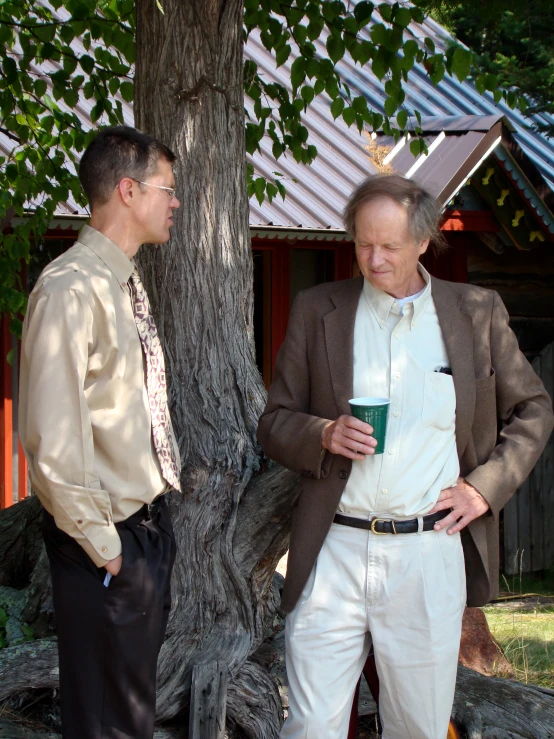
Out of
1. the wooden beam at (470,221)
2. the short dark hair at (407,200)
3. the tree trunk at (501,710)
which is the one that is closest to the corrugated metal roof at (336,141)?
the wooden beam at (470,221)

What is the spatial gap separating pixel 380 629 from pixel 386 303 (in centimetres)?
100

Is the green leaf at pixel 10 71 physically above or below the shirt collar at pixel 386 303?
above

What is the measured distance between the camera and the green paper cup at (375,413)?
8.61 feet

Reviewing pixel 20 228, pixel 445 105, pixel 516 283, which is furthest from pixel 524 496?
pixel 20 228

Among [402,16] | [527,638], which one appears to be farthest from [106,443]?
[527,638]

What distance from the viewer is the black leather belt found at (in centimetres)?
280

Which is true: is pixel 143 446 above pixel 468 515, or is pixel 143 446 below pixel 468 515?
above

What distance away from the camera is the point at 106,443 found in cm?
254

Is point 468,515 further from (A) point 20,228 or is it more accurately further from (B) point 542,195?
(B) point 542,195

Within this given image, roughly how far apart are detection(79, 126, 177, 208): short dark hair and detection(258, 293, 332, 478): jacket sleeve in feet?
2.26

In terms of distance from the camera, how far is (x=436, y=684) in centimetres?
285

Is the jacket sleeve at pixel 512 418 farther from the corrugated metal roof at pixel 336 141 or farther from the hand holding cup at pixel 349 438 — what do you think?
the corrugated metal roof at pixel 336 141

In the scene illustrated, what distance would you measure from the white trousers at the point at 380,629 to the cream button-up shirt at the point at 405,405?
0.40 ft

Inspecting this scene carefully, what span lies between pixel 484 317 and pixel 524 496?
5.87m
